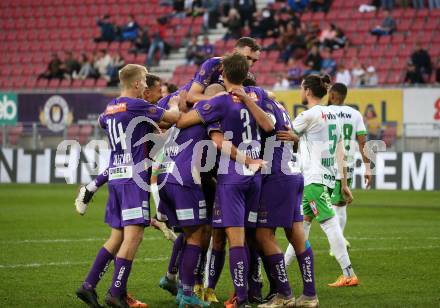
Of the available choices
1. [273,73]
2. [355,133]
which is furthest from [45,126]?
[355,133]

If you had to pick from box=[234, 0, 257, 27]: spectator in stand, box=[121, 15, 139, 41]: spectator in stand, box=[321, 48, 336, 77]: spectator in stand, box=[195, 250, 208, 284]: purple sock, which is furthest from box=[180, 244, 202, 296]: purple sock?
box=[121, 15, 139, 41]: spectator in stand

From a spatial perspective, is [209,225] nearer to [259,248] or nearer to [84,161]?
[259,248]

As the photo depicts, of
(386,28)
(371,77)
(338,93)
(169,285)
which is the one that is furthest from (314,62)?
(169,285)

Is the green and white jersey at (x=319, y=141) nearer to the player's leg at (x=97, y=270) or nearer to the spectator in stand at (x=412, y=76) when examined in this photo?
the player's leg at (x=97, y=270)

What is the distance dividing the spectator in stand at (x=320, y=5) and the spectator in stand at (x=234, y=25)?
2.32 m

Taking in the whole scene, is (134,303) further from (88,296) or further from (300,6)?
(300,6)

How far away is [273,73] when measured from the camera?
90.0 feet

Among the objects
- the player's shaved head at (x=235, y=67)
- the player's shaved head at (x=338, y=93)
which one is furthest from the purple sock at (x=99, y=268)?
the player's shaved head at (x=338, y=93)

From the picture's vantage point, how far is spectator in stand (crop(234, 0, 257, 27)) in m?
29.1

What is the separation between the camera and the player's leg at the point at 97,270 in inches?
317

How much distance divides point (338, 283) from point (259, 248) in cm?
162

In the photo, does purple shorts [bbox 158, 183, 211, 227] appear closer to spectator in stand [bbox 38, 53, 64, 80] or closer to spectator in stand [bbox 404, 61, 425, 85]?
spectator in stand [bbox 404, 61, 425, 85]

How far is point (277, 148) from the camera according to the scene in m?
8.46

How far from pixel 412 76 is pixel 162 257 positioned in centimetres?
1405
